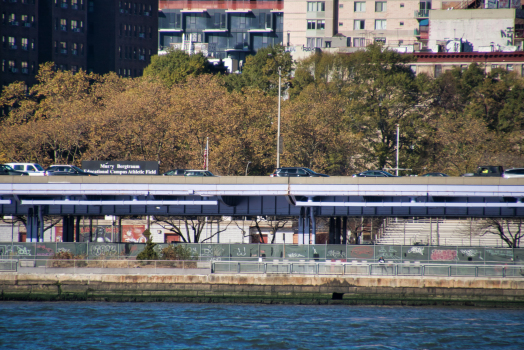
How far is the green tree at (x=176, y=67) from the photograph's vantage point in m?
115

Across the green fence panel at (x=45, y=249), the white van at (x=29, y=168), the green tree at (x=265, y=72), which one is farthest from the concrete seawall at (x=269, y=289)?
the green tree at (x=265, y=72)

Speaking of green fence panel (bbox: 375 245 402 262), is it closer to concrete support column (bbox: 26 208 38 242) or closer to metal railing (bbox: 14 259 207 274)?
metal railing (bbox: 14 259 207 274)

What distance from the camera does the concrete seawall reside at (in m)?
48.0

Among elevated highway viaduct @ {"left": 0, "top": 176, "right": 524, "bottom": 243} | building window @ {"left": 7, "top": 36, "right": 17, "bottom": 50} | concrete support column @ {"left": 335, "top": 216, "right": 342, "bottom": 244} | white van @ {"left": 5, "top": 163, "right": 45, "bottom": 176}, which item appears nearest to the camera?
elevated highway viaduct @ {"left": 0, "top": 176, "right": 524, "bottom": 243}

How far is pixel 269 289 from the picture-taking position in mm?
49750

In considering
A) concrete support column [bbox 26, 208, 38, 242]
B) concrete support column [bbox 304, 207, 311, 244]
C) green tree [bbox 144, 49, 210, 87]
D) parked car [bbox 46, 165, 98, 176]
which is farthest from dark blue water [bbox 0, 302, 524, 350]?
green tree [bbox 144, 49, 210, 87]

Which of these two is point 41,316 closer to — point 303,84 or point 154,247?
point 154,247

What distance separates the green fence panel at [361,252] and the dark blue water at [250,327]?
3.63 m

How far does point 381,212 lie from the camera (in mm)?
59812

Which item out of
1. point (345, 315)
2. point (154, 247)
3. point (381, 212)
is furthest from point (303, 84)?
point (345, 315)

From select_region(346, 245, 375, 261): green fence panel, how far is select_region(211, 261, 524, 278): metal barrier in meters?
0.65

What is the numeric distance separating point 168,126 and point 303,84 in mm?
26203

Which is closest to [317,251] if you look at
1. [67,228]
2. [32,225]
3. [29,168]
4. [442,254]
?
[442,254]

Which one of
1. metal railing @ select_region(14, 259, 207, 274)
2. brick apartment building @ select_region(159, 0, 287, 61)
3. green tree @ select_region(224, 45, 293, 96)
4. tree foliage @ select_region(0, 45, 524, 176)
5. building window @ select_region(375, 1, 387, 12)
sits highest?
brick apartment building @ select_region(159, 0, 287, 61)
